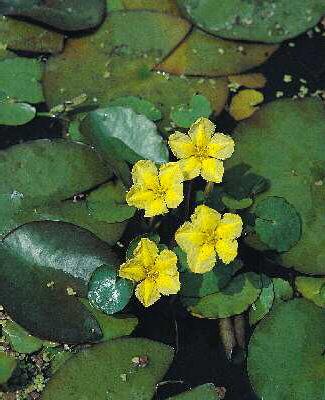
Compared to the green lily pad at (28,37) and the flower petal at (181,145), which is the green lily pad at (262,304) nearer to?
the flower petal at (181,145)

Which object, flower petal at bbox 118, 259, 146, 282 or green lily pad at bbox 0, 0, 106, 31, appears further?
green lily pad at bbox 0, 0, 106, 31

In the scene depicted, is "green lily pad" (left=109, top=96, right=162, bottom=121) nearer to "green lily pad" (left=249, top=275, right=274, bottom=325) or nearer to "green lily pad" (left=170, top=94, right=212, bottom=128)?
"green lily pad" (left=170, top=94, right=212, bottom=128)

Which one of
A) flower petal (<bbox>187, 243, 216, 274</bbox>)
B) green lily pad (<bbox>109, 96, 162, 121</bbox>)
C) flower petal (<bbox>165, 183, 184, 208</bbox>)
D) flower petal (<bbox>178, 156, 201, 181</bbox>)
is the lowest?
flower petal (<bbox>187, 243, 216, 274</bbox>)

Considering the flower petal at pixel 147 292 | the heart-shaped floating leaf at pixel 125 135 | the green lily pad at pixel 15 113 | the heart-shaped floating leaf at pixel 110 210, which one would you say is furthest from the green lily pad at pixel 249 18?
the flower petal at pixel 147 292

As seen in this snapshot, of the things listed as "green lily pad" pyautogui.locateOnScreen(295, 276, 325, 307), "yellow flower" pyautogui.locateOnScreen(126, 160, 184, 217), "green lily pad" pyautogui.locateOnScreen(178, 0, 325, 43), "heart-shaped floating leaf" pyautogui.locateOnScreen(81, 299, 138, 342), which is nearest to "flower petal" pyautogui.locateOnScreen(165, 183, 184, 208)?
"yellow flower" pyautogui.locateOnScreen(126, 160, 184, 217)

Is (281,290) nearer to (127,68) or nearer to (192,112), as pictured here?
(192,112)

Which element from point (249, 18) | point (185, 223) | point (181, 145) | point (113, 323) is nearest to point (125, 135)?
point (181, 145)
